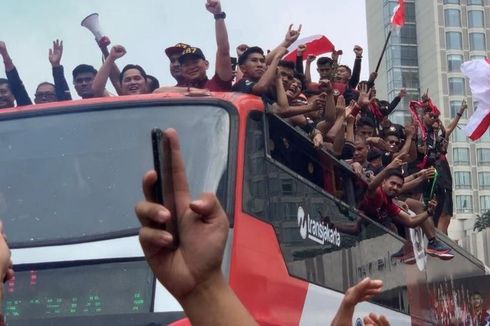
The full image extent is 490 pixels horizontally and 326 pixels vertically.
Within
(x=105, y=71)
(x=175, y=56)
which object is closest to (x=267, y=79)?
(x=175, y=56)

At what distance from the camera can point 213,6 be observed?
757 centimetres

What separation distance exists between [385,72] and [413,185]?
7045cm

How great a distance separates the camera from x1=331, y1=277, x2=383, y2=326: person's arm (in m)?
3.06

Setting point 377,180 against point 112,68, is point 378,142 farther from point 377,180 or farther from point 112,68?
point 112,68

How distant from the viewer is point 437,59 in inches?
2992

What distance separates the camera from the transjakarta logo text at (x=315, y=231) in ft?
21.0

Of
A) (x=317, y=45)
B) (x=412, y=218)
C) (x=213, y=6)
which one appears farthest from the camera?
(x=317, y=45)

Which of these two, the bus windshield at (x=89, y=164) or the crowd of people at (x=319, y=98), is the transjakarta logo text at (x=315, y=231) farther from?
the bus windshield at (x=89, y=164)

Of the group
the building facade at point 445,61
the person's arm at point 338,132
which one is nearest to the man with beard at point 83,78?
the person's arm at point 338,132

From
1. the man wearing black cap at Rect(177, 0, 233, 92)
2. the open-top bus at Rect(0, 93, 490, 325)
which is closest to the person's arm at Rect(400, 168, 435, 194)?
the open-top bus at Rect(0, 93, 490, 325)

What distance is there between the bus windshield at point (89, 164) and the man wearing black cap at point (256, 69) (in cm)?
97

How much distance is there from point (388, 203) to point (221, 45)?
2.46m

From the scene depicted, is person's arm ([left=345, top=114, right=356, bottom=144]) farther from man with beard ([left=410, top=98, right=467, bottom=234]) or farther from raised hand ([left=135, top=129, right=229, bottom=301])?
raised hand ([left=135, top=129, right=229, bottom=301])

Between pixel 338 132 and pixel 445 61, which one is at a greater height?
pixel 445 61
